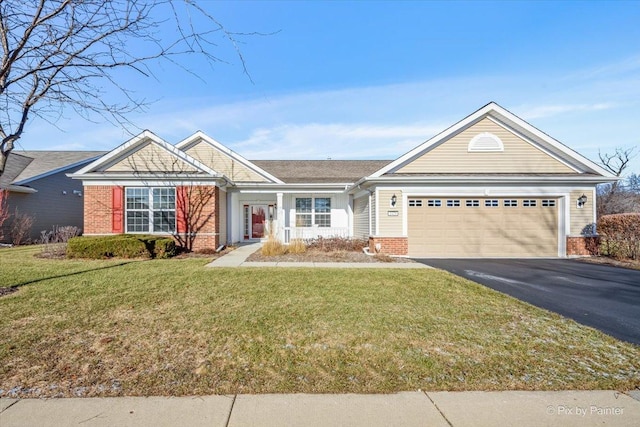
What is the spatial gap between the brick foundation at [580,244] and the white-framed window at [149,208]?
15.9 meters

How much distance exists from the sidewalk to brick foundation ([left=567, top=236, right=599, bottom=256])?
1142 cm

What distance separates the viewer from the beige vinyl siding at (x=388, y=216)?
11.9 m

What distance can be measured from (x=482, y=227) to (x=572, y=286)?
15.9ft

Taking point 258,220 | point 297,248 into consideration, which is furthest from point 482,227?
point 258,220

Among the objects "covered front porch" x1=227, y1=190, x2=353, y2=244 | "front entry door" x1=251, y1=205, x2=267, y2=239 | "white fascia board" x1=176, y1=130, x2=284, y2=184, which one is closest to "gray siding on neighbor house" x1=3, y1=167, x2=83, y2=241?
"white fascia board" x1=176, y1=130, x2=284, y2=184

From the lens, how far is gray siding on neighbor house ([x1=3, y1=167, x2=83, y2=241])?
17.3 m

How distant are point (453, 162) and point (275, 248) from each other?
8017mm

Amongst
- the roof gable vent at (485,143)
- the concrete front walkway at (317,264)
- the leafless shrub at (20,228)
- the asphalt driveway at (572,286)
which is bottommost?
the asphalt driveway at (572,286)

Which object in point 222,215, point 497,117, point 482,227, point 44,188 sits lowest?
point 482,227

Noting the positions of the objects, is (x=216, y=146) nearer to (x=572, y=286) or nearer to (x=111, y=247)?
(x=111, y=247)

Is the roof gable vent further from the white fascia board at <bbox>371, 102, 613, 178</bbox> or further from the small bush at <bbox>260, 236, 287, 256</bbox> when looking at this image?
the small bush at <bbox>260, 236, 287, 256</bbox>

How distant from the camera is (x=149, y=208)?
12.7 metres

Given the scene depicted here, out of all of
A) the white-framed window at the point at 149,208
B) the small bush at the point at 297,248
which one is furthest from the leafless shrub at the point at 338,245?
the white-framed window at the point at 149,208

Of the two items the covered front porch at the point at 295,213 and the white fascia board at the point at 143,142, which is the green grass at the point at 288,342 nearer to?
the white fascia board at the point at 143,142
